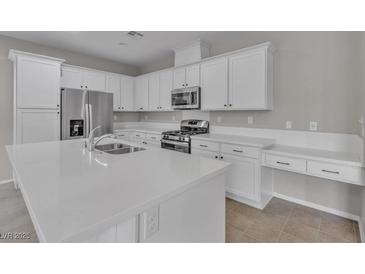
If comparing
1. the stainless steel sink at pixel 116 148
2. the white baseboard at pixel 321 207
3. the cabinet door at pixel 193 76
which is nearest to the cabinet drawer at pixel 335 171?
the white baseboard at pixel 321 207

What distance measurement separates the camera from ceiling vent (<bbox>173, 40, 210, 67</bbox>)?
362 cm

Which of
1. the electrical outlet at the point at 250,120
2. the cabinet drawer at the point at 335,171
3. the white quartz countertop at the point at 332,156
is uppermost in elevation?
the electrical outlet at the point at 250,120

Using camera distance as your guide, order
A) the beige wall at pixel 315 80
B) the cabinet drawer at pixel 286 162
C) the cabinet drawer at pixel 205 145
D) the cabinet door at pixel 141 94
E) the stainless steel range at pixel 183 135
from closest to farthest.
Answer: the cabinet drawer at pixel 286 162 < the beige wall at pixel 315 80 < the cabinet drawer at pixel 205 145 < the stainless steel range at pixel 183 135 < the cabinet door at pixel 141 94

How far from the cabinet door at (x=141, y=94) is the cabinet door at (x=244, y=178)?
2.72 m

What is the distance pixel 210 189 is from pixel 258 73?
6.94ft

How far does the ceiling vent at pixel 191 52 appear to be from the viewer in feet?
11.9

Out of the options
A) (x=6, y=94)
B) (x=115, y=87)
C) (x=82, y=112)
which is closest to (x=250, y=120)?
(x=82, y=112)

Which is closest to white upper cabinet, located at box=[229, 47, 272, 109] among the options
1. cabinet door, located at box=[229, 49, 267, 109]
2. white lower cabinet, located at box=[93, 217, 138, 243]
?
cabinet door, located at box=[229, 49, 267, 109]

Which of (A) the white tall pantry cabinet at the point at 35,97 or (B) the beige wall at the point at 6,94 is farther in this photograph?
(B) the beige wall at the point at 6,94

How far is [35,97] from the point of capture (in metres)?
3.32

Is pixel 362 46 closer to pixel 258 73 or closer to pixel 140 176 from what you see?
pixel 258 73

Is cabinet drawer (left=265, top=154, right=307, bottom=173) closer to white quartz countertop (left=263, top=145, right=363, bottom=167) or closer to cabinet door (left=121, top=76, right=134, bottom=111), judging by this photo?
white quartz countertop (left=263, top=145, right=363, bottom=167)

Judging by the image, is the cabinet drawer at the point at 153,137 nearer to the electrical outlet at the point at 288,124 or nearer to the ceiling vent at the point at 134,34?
the ceiling vent at the point at 134,34

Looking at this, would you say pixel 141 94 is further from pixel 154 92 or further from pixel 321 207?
pixel 321 207
